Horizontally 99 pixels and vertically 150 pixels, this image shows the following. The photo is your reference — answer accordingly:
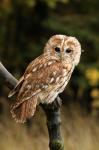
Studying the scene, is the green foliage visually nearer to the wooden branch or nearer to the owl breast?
the owl breast

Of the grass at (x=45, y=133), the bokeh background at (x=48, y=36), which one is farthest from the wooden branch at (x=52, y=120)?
the bokeh background at (x=48, y=36)

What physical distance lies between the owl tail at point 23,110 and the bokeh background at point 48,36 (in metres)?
6.88

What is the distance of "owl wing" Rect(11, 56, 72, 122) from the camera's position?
9.43ft

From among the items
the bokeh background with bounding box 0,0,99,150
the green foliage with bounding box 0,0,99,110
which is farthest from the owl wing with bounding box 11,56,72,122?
the green foliage with bounding box 0,0,99,110

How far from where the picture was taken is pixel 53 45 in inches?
132

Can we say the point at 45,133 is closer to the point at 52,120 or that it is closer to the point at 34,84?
the point at 34,84

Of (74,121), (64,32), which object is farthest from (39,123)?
(64,32)

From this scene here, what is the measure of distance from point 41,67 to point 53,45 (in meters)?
0.25

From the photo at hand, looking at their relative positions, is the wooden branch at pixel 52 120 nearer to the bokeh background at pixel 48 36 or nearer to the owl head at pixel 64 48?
the owl head at pixel 64 48

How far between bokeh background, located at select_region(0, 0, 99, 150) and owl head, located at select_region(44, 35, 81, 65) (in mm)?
6467

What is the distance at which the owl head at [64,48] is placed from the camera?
3280 mm

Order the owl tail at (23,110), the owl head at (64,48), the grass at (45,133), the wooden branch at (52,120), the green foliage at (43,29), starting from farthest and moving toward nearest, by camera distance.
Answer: the green foliage at (43,29)
the grass at (45,133)
the owl head at (64,48)
the owl tail at (23,110)
the wooden branch at (52,120)

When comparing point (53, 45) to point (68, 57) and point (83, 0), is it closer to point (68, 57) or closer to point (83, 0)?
point (68, 57)

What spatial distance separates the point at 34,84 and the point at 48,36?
965 centimetres
